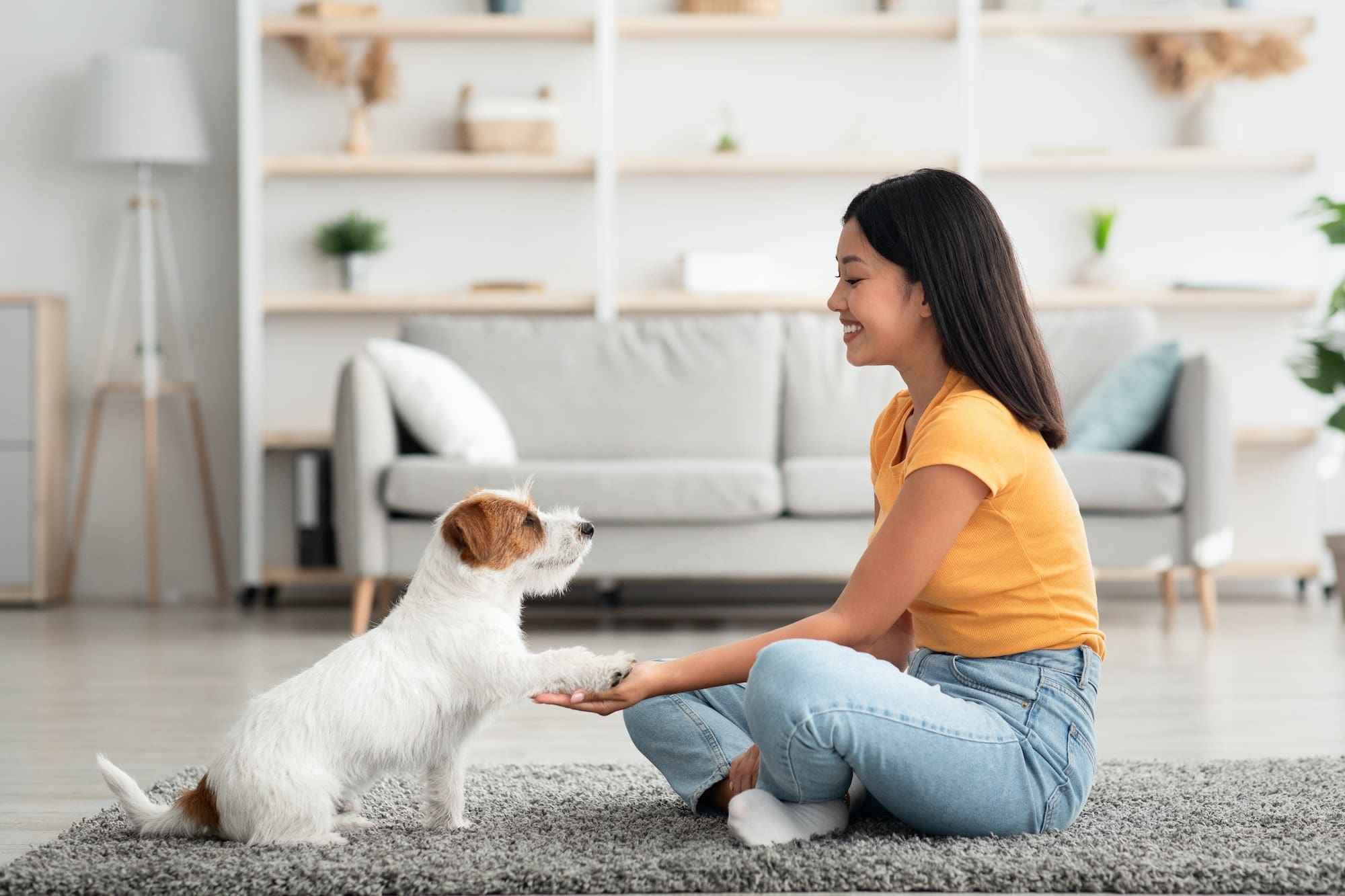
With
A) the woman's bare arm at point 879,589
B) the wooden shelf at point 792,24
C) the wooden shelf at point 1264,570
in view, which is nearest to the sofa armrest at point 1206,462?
the wooden shelf at point 1264,570

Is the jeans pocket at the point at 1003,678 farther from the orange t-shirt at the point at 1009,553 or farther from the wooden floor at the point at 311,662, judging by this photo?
the wooden floor at the point at 311,662

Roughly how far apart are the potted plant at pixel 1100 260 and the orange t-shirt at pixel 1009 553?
332 centimetres

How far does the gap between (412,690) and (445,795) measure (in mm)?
183

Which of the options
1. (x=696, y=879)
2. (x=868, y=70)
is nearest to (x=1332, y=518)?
(x=868, y=70)

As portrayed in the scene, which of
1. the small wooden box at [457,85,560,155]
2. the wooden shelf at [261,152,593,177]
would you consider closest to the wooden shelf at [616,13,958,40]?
the small wooden box at [457,85,560,155]

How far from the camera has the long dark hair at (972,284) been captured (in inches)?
59.5

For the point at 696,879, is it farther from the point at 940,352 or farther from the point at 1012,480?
the point at 940,352

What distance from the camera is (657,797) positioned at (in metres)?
1.84

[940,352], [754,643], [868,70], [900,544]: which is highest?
[868,70]

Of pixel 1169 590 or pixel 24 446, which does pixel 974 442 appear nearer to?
pixel 1169 590

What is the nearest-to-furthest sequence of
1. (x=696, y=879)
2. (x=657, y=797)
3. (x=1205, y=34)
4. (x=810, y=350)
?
(x=696, y=879) < (x=657, y=797) < (x=810, y=350) < (x=1205, y=34)

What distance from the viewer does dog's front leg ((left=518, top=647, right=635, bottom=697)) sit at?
150 cm

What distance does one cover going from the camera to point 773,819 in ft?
4.97

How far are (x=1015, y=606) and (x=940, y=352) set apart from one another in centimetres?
31
